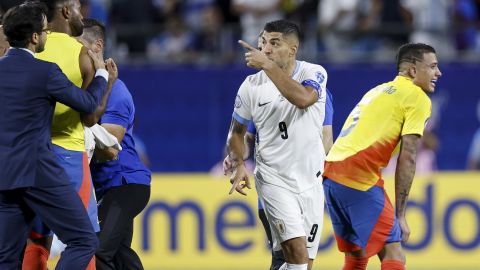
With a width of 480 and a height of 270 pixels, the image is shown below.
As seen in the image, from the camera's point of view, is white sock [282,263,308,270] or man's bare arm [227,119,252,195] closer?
white sock [282,263,308,270]

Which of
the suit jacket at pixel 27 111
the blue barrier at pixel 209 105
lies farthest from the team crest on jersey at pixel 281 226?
the blue barrier at pixel 209 105

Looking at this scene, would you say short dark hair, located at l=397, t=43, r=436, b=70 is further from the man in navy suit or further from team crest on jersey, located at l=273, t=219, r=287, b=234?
the man in navy suit

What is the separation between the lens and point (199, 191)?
13750mm

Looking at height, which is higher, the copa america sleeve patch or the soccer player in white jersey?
the copa america sleeve patch

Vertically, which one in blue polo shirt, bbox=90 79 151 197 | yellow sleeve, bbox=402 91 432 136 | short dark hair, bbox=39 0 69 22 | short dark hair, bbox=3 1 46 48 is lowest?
blue polo shirt, bbox=90 79 151 197

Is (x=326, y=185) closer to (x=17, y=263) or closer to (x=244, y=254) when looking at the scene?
(x=17, y=263)

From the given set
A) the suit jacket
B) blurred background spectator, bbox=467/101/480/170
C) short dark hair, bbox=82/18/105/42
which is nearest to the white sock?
the suit jacket

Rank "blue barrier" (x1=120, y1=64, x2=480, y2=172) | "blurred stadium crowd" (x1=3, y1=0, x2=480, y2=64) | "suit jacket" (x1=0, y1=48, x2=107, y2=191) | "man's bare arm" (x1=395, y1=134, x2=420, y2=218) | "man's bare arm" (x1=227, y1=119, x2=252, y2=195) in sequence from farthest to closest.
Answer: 1. "blue barrier" (x1=120, y1=64, x2=480, y2=172)
2. "blurred stadium crowd" (x1=3, y1=0, x2=480, y2=64)
3. "man's bare arm" (x1=227, y1=119, x2=252, y2=195)
4. "man's bare arm" (x1=395, y1=134, x2=420, y2=218)
5. "suit jacket" (x1=0, y1=48, x2=107, y2=191)

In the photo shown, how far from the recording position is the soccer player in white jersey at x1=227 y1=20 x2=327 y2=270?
8461mm

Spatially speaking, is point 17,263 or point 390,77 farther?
point 390,77

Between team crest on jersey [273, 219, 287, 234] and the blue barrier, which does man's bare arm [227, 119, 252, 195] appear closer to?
team crest on jersey [273, 219, 287, 234]

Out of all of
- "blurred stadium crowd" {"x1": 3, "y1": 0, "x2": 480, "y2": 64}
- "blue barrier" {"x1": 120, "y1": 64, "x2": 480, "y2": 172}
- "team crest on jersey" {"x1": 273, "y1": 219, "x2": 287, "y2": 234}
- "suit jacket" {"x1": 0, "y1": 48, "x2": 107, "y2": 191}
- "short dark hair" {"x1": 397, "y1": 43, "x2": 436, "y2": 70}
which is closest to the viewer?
"suit jacket" {"x1": 0, "y1": 48, "x2": 107, "y2": 191}

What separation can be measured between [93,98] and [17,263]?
3.83 feet

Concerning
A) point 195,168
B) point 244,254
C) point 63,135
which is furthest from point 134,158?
point 195,168
